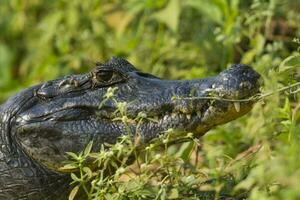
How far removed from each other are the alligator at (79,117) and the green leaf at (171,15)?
284cm

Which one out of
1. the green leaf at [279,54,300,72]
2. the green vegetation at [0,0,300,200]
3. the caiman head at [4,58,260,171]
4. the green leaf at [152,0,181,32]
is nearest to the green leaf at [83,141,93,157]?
the green vegetation at [0,0,300,200]

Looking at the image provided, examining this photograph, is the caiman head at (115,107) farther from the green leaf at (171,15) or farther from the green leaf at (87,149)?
the green leaf at (171,15)

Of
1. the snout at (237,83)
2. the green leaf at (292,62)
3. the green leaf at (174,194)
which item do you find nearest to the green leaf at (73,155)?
the green leaf at (174,194)

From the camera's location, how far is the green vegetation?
3918mm

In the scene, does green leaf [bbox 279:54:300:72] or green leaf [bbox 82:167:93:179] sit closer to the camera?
green leaf [bbox 82:167:93:179]

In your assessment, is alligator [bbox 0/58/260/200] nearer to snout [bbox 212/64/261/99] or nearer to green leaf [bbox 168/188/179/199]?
snout [bbox 212/64/261/99]

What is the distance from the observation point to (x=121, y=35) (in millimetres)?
8078

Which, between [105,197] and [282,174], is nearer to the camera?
[282,174]

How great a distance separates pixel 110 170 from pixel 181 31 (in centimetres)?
382

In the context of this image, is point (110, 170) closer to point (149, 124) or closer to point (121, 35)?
point (149, 124)

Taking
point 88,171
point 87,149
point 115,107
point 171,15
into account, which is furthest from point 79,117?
point 171,15

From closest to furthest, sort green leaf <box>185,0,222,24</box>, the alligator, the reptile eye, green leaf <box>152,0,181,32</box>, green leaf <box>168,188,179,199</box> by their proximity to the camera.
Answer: green leaf <box>168,188,179,199</box>, the alligator, the reptile eye, green leaf <box>185,0,222,24</box>, green leaf <box>152,0,181,32</box>

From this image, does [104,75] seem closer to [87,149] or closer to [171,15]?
[87,149]

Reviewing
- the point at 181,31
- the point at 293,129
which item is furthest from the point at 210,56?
the point at 293,129
